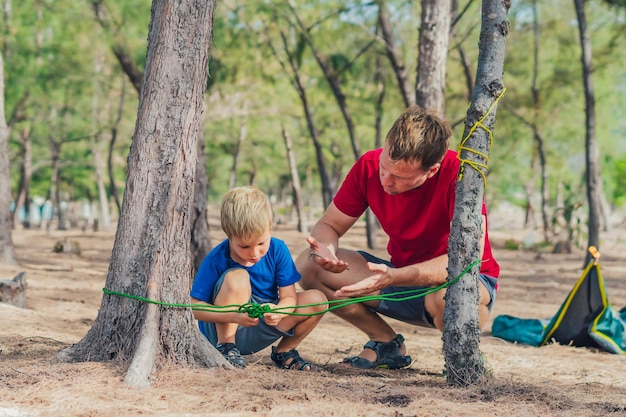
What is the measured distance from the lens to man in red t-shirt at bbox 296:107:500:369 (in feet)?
11.0

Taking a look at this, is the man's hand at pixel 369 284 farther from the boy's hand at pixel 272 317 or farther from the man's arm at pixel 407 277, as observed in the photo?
the boy's hand at pixel 272 317

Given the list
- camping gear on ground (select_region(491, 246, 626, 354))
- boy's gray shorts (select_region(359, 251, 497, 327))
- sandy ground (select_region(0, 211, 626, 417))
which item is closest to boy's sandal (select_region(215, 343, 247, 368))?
sandy ground (select_region(0, 211, 626, 417))

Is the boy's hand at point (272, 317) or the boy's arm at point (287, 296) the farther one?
the boy's arm at point (287, 296)

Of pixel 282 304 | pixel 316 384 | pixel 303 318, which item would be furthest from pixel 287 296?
pixel 316 384

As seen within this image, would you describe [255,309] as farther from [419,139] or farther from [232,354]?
Answer: [419,139]

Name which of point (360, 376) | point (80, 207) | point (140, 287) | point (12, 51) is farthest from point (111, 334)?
point (80, 207)

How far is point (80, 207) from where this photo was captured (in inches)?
2303

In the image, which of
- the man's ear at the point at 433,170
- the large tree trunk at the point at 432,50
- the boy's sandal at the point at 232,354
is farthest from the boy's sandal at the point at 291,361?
the large tree trunk at the point at 432,50

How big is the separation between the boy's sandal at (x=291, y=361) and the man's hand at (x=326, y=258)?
1.67 feet

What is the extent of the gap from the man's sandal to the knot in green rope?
2.97ft

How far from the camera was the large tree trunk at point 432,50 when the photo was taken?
783cm

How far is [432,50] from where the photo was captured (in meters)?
7.84

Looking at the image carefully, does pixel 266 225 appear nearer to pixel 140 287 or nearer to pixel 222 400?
pixel 140 287

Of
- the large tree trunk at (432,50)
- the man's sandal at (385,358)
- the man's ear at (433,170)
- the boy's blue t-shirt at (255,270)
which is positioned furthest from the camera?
the large tree trunk at (432,50)
